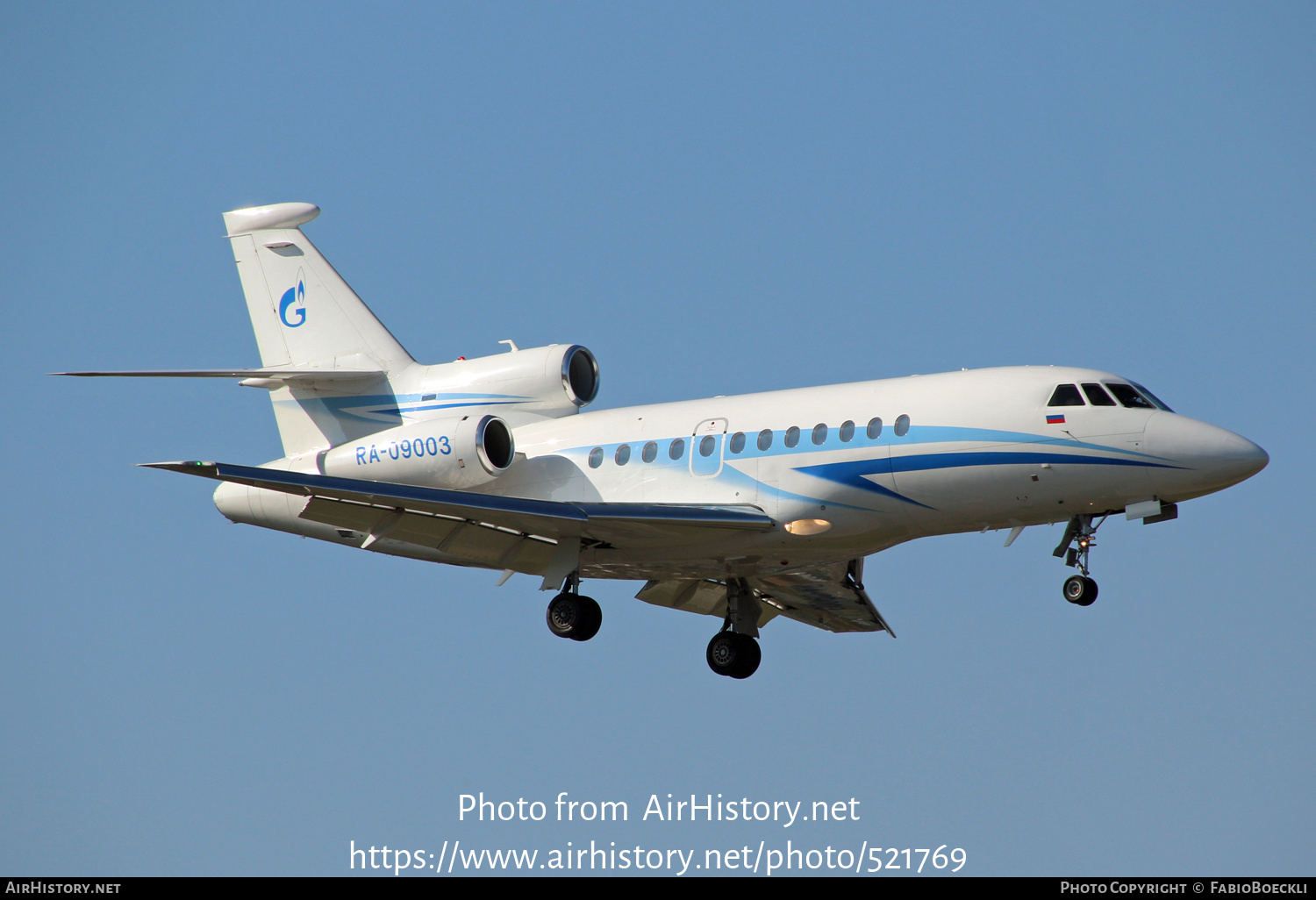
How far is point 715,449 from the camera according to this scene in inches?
806

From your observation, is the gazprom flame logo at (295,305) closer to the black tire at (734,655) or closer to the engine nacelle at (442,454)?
the engine nacelle at (442,454)

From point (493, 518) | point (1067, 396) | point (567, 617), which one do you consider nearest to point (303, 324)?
point (493, 518)

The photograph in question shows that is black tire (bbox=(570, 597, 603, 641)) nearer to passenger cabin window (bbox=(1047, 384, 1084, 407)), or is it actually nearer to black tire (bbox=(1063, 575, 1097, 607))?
black tire (bbox=(1063, 575, 1097, 607))

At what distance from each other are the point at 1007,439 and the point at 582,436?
6.18 m

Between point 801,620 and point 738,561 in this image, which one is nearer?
point 738,561

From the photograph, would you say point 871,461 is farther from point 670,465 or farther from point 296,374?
point 296,374

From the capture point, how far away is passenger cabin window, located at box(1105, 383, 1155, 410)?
61.5ft

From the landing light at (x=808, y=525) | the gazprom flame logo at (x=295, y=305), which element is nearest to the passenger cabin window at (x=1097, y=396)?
the landing light at (x=808, y=525)

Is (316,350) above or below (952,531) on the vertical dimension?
above

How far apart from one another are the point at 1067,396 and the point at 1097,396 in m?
0.36

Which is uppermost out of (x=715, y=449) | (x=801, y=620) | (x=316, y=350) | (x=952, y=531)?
(x=316, y=350)

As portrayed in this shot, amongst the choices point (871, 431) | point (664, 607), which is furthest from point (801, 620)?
point (871, 431)

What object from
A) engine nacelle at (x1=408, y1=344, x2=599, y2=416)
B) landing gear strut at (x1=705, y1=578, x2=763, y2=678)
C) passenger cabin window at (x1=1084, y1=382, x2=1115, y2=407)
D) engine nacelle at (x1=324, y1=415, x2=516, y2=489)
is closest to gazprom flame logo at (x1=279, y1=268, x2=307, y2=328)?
engine nacelle at (x1=408, y1=344, x2=599, y2=416)

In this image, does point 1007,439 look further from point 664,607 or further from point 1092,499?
point 664,607
